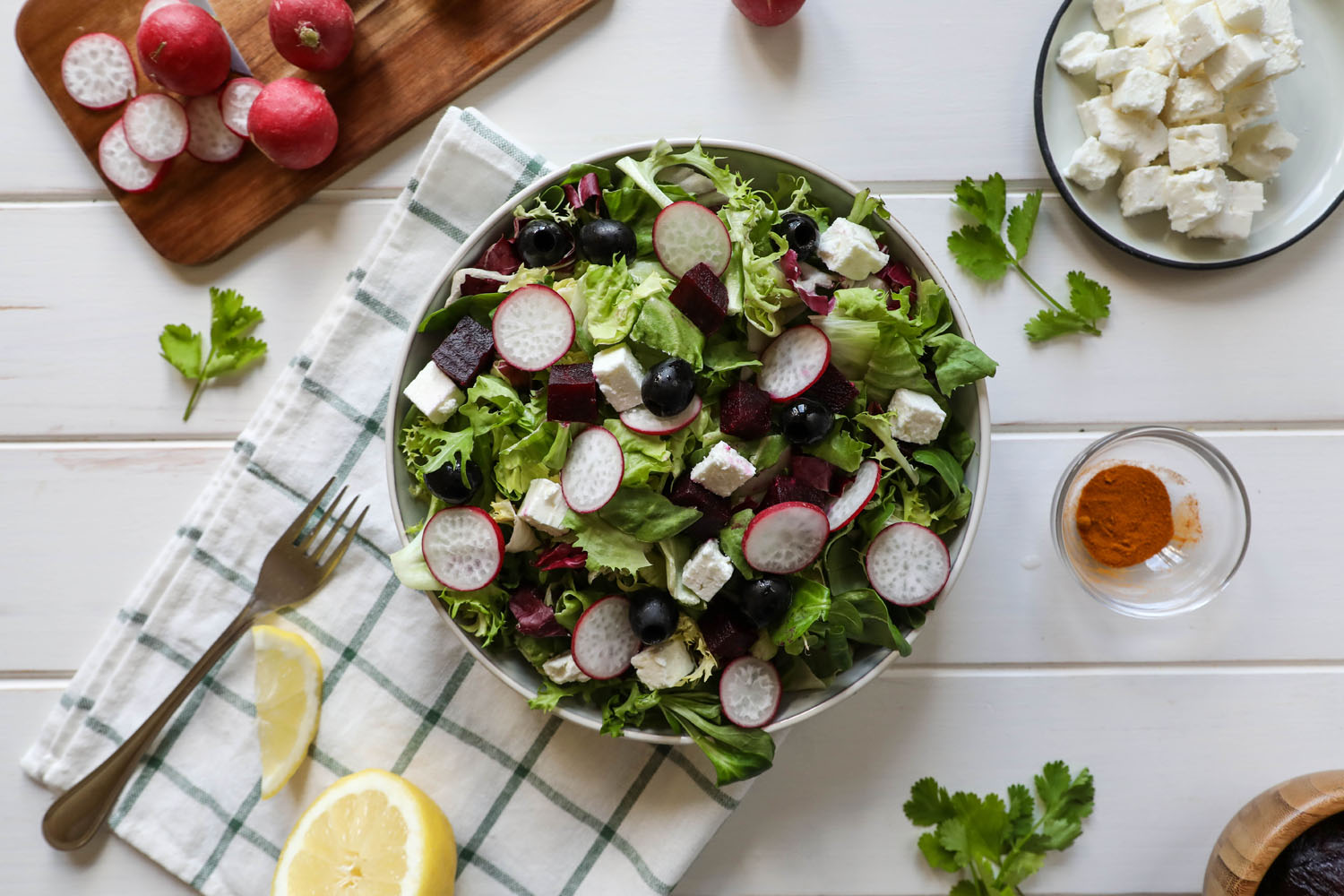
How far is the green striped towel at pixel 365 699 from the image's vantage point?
1.92 meters

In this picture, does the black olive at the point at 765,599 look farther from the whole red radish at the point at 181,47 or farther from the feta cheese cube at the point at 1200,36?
the whole red radish at the point at 181,47

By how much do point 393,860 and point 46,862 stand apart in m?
0.93

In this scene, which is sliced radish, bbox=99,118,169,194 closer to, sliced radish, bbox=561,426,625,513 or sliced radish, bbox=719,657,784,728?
sliced radish, bbox=561,426,625,513

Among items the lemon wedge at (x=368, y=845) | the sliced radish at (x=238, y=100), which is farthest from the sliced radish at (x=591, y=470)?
the sliced radish at (x=238, y=100)

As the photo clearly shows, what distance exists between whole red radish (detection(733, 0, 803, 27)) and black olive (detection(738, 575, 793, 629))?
3.89 ft

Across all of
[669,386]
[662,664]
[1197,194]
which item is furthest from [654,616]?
[1197,194]

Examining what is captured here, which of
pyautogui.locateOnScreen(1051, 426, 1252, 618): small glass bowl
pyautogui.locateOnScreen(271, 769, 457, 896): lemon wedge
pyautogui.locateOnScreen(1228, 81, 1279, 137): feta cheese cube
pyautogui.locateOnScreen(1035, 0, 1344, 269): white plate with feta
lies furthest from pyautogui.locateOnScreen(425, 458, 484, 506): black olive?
pyautogui.locateOnScreen(1228, 81, 1279, 137): feta cheese cube

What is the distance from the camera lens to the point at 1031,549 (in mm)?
2008

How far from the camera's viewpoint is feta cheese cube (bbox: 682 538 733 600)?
5.16 ft

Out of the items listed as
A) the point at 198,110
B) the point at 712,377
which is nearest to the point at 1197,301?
the point at 712,377

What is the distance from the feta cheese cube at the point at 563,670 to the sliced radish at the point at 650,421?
1.50ft

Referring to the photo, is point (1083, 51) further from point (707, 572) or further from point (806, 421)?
point (707, 572)

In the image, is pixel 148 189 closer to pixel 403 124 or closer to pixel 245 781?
pixel 403 124

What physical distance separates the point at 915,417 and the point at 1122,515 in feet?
2.19
